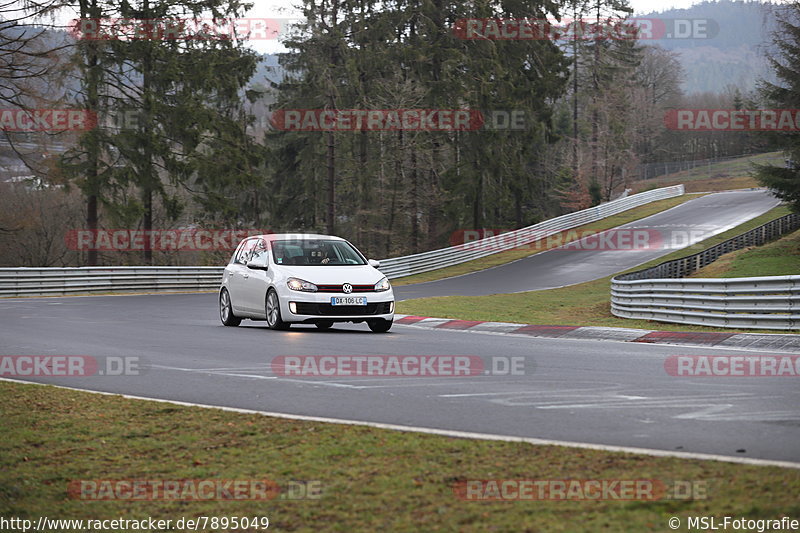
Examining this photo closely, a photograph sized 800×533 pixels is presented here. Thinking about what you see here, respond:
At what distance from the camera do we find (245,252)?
19422mm

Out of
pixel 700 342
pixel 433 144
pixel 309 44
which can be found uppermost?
pixel 309 44

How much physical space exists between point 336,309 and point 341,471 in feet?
34.6

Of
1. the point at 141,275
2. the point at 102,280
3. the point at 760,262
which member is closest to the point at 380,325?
the point at 102,280

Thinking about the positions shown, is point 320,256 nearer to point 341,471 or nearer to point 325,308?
point 325,308

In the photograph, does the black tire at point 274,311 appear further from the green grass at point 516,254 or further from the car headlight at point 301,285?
the green grass at point 516,254

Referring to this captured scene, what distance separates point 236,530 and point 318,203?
60.7 meters

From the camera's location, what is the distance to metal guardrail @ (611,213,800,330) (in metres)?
17.0

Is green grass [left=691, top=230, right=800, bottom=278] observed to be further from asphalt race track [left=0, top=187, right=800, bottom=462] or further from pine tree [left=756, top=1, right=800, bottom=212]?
asphalt race track [left=0, top=187, right=800, bottom=462]

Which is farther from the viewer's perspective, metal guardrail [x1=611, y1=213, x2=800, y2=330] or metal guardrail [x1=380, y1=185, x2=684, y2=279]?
metal guardrail [x1=380, y1=185, x2=684, y2=279]

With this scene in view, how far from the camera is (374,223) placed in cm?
6097

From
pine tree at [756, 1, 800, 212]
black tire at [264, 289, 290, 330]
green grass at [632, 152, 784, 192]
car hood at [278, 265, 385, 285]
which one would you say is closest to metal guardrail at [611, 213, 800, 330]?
car hood at [278, 265, 385, 285]

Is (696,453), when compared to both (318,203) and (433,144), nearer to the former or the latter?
(433,144)

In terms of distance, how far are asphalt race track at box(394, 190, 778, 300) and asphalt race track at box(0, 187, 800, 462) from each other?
54.8ft

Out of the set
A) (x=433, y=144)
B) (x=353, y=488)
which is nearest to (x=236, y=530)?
(x=353, y=488)
